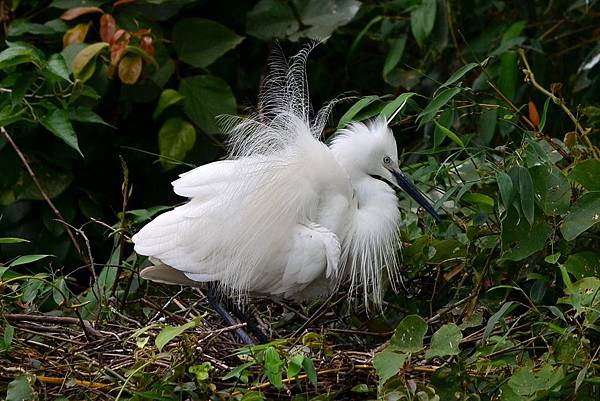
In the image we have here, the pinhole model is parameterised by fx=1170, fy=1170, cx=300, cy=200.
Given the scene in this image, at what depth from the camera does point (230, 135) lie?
2.81m

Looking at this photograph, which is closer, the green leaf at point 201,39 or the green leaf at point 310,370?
the green leaf at point 310,370

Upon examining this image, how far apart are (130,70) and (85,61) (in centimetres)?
14

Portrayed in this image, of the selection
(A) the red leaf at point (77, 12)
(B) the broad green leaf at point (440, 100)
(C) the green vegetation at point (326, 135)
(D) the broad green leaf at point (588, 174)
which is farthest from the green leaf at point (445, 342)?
(A) the red leaf at point (77, 12)

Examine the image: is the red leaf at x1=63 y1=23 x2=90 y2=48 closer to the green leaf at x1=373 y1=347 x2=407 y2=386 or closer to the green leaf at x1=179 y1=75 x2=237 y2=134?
the green leaf at x1=179 y1=75 x2=237 y2=134

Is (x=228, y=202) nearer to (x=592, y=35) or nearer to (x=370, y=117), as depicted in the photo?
(x=370, y=117)

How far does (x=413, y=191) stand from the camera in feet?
9.29

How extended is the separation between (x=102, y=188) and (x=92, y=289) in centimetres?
112

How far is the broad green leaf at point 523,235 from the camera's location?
2.39m

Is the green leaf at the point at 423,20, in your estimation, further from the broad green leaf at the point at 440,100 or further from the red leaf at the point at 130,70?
the broad green leaf at the point at 440,100

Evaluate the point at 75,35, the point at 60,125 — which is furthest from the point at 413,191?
the point at 75,35

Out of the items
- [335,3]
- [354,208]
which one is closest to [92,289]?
[354,208]

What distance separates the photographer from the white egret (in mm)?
2662

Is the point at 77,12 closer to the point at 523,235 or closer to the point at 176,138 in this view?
the point at 176,138

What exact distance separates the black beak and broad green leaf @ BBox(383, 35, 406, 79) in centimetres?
85
